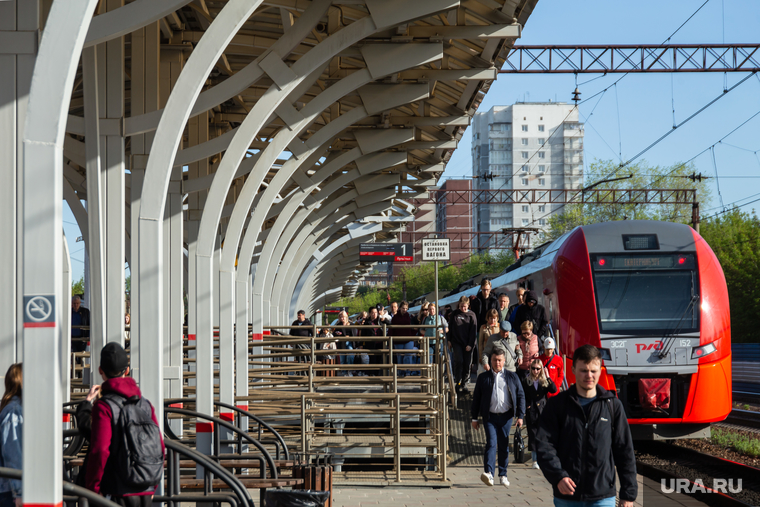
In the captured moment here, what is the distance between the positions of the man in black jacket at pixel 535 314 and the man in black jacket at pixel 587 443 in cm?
839

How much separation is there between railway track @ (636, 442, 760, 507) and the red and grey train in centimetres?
51

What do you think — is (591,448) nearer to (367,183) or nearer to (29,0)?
(29,0)

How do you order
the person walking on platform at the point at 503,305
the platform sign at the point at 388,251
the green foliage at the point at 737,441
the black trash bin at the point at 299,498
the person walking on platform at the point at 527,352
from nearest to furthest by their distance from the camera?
the black trash bin at the point at 299,498 < the person walking on platform at the point at 527,352 < the green foliage at the point at 737,441 < the person walking on platform at the point at 503,305 < the platform sign at the point at 388,251

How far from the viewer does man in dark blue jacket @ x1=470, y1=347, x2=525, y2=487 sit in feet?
31.2

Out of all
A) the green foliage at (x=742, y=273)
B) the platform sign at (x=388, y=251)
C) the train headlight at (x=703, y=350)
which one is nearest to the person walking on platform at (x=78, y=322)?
the train headlight at (x=703, y=350)

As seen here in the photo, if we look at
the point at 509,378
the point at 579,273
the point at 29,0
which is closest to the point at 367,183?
the point at 579,273

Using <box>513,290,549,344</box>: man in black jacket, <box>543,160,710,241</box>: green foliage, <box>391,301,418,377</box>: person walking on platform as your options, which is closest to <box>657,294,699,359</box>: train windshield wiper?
<box>513,290,549,344</box>: man in black jacket

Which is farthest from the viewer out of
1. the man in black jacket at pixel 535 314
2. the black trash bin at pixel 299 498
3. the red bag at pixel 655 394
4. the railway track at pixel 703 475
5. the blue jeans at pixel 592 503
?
the man in black jacket at pixel 535 314

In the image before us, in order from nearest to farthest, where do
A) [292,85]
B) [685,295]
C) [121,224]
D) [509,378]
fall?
[121,224] < [292,85] < [509,378] < [685,295]

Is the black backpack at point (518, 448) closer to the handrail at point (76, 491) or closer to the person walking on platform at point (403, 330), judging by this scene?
the person walking on platform at point (403, 330)

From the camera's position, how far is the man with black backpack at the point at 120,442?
458 centimetres

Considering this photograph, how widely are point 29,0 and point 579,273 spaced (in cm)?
997

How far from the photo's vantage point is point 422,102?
14.6 metres

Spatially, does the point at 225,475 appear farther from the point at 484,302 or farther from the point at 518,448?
the point at 484,302
